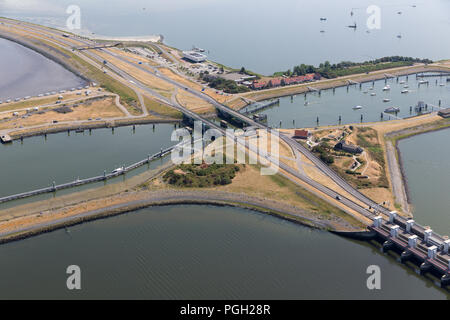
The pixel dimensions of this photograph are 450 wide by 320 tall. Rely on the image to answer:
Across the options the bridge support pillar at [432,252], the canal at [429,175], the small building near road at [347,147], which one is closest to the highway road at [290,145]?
the bridge support pillar at [432,252]

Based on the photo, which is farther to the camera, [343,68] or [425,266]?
[343,68]

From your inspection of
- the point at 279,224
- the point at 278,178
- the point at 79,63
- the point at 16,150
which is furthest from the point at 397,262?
the point at 79,63

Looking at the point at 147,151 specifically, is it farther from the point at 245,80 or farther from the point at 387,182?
the point at 245,80

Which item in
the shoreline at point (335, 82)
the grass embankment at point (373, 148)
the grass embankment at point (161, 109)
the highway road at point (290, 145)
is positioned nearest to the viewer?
the highway road at point (290, 145)

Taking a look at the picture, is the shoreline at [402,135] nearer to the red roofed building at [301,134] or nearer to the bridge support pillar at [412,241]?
the red roofed building at [301,134]

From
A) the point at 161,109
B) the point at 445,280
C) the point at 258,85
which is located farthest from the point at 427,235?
the point at 258,85

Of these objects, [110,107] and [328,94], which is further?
[328,94]

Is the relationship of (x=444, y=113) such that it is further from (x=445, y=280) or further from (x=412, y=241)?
(x=445, y=280)

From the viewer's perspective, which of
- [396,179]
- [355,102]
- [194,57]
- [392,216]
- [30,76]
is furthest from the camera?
[194,57]

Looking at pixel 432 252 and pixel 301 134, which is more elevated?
pixel 301 134
